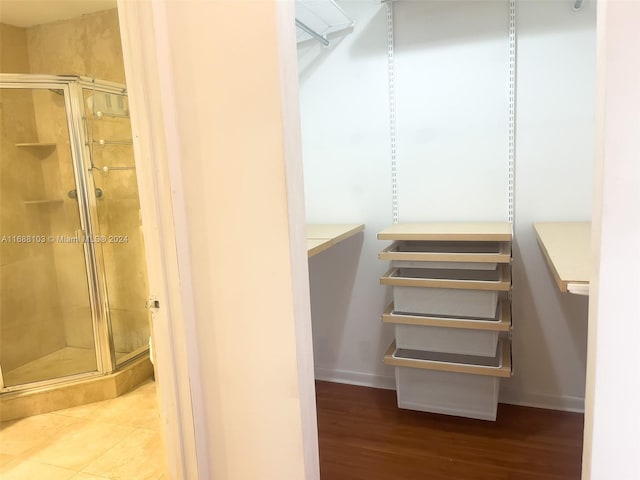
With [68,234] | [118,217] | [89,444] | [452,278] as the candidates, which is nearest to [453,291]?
[452,278]

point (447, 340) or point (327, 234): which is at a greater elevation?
point (327, 234)

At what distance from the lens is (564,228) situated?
1967 mm

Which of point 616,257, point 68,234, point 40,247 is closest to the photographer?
point 616,257

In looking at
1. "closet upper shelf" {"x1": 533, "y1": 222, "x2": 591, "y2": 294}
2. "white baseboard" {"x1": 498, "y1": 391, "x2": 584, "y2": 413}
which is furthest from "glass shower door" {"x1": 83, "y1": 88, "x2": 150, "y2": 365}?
"closet upper shelf" {"x1": 533, "y1": 222, "x2": 591, "y2": 294}

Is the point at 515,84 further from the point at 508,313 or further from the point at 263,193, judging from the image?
the point at 263,193

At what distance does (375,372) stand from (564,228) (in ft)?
4.20

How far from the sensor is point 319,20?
2250mm

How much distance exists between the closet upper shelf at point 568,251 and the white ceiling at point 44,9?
2.64 m

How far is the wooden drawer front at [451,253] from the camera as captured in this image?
1917mm

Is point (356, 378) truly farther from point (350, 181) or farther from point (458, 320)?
point (350, 181)

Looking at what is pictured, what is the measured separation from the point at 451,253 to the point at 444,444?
2.77ft

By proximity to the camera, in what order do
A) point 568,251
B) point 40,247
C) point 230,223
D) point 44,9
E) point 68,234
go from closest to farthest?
point 230,223 → point 568,251 → point 44,9 → point 68,234 → point 40,247

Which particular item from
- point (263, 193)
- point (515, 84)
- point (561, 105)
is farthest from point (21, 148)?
point (561, 105)

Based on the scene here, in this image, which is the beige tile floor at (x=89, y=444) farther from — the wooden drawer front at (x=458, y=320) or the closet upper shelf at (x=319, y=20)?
the closet upper shelf at (x=319, y=20)
